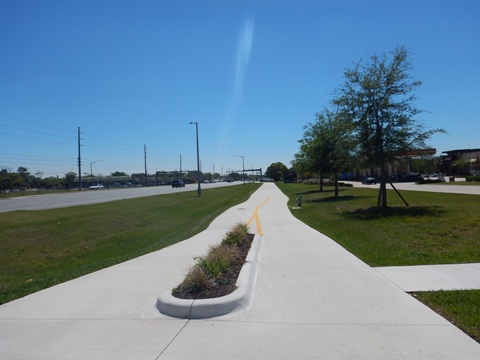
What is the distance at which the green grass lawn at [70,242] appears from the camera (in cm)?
949

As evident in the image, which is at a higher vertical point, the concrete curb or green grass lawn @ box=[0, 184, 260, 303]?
the concrete curb

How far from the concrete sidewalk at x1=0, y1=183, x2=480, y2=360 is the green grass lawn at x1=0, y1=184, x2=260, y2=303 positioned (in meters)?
1.85

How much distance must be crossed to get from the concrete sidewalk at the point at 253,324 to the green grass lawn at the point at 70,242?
185 centimetres

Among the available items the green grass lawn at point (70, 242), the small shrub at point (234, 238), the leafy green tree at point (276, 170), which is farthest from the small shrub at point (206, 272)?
the leafy green tree at point (276, 170)

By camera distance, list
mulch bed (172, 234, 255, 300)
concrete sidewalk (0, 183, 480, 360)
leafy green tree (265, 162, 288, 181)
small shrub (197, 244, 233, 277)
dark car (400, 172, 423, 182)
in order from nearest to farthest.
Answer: concrete sidewalk (0, 183, 480, 360), mulch bed (172, 234, 255, 300), small shrub (197, 244, 233, 277), dark car (400, 172, 423, 182), leafy green tree (265, 162, 288, 181)

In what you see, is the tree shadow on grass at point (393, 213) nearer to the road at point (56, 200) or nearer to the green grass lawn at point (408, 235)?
the green grass lawn at point (408, 235)

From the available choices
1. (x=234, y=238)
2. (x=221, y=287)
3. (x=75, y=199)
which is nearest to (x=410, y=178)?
(x=75, y=199)

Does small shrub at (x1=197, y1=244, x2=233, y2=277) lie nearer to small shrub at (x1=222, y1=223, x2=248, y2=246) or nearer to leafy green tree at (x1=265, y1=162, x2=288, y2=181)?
small shrub at (x1=222, y1=223, x2=248, y2=246)

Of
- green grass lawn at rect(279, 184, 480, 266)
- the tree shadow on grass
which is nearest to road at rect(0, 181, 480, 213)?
the tree shadow on grass

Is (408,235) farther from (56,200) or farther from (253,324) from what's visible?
(56,200)

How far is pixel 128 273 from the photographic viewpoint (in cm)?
813

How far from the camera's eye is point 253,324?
16.5 ft

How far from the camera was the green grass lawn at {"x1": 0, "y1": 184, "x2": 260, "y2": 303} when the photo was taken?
9.49 meters

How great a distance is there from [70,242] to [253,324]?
12.2 metres
